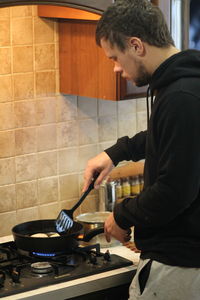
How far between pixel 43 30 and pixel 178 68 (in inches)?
33.3

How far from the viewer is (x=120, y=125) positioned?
2791mm

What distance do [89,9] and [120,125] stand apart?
2.44 feet

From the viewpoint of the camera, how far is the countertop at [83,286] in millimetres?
1944

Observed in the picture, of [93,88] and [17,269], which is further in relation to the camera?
[93,88]

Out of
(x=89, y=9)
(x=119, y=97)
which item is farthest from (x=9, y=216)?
(x=89, y=9)

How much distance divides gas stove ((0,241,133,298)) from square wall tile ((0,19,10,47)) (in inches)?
29.2

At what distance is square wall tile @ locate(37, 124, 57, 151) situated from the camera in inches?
101

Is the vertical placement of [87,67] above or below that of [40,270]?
above

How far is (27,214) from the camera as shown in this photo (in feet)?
8.46

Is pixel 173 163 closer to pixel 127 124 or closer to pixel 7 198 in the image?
pixel 7 198

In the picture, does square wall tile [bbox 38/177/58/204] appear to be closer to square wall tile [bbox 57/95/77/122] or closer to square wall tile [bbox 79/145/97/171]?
square wall tile [bbox 79/145/97/171]

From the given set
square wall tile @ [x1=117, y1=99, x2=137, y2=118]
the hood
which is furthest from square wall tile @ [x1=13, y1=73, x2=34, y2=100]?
the hood

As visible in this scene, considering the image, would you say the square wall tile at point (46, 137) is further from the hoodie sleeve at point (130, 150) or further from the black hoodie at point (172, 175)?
the black hoodie at point (172, 175)

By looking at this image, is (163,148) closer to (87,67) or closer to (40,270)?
(40,270)
